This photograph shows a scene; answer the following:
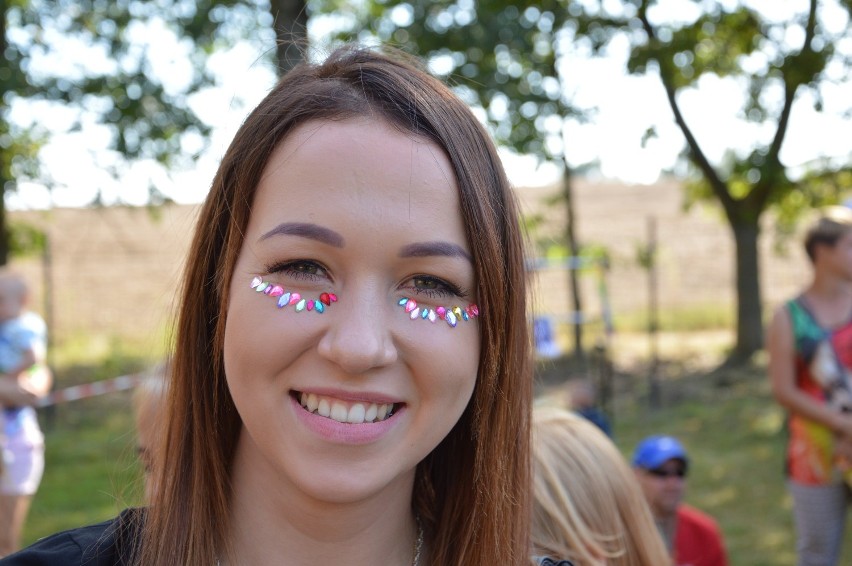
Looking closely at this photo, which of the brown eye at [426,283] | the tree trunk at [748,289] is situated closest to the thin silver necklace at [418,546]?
the brown eye at [426,283]

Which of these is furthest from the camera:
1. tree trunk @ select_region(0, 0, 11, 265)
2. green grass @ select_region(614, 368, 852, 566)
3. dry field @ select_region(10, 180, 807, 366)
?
dry field @ select_region(10, 180, 807, 366)

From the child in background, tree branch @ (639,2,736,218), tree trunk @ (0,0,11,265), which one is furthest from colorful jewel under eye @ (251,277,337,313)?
tree branch @ (639,2,736,218)

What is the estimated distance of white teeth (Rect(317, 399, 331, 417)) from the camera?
1252 mm

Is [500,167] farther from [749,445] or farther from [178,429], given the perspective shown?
[749,445]

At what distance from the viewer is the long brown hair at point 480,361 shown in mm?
1345

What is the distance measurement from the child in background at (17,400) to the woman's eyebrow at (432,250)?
4.15 metres

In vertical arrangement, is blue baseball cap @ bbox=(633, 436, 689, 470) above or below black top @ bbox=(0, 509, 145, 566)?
below

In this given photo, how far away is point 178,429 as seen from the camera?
1.42 meters

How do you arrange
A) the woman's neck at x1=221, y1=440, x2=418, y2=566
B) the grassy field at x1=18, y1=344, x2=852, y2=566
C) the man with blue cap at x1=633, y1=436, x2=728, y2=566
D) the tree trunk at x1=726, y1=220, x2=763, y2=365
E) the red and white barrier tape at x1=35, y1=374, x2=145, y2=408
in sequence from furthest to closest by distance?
the tree trunk at x1=726, y1=220, x2=763, y2=365 < the red and white barrier tape at x1=35, y1=374, x2=145, y2=408 < the grassy field at x1=18, y1=344, x2=852, y2=566 < the man with blue cap at x1=633, y1=436, x2=728, y2=566 < the woman's neck at x1=221, y1=440, x2=418, y2=566

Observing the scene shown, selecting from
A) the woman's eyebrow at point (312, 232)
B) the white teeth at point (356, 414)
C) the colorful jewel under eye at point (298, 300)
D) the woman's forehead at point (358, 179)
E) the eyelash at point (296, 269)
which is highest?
the woman's forehead at point (358, 179)

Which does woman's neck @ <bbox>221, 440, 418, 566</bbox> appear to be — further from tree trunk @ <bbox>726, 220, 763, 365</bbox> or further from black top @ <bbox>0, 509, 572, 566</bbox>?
tree trunk @ <bbox>726, 220, 763, 365</bbox>

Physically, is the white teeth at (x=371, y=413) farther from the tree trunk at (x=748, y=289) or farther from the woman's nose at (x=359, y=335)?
the tree trunk at (x=748, y=289)

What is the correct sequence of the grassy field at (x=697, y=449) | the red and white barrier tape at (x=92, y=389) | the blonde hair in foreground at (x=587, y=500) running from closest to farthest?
the blonde hair in foreground at (x=587, y=500) → the grassy field at (x=697, y=449) → the red and white barrier tape at (x=92, y=389)

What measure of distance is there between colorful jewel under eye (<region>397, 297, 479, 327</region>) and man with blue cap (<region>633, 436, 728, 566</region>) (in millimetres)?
2304
